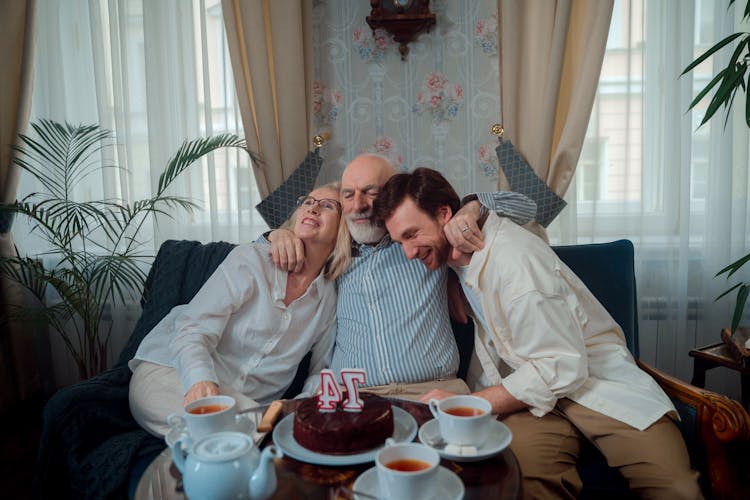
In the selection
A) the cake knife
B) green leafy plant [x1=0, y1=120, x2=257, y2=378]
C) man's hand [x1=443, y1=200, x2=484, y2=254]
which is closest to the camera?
the cake knife

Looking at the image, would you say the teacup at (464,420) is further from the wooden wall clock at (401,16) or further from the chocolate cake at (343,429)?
the wooden wall clock at (401,16)

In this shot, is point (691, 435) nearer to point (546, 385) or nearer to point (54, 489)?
point (546, 385)

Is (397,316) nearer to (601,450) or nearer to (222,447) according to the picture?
(601,450)

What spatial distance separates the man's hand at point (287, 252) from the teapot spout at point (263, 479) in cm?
95

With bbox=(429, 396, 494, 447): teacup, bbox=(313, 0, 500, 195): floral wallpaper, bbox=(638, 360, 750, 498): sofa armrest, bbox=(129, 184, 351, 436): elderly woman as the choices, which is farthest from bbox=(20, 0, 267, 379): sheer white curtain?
bbox=(638, 360, 750, 498): sofa armrest

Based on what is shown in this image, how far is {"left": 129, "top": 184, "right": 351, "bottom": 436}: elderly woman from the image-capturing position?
66.8 inches

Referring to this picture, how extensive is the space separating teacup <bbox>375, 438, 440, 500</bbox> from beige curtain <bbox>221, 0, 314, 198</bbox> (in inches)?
75.0

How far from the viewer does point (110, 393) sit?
5.67ft

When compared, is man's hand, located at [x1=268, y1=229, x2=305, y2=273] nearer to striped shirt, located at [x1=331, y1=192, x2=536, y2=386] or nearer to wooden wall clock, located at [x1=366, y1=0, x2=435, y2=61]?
striped shirt, located at [x1=331, y1=192, x2=536, y2=386]

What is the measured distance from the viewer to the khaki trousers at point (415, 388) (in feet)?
5.74

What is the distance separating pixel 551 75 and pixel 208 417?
208 cm

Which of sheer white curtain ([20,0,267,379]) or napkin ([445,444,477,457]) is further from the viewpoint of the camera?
sheer white curtain ([20,0,267,379])

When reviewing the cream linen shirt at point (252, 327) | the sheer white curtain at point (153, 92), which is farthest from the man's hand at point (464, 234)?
the sheer white curtain at point (153, 92)

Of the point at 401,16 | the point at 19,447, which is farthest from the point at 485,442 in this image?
the point at 19,447
